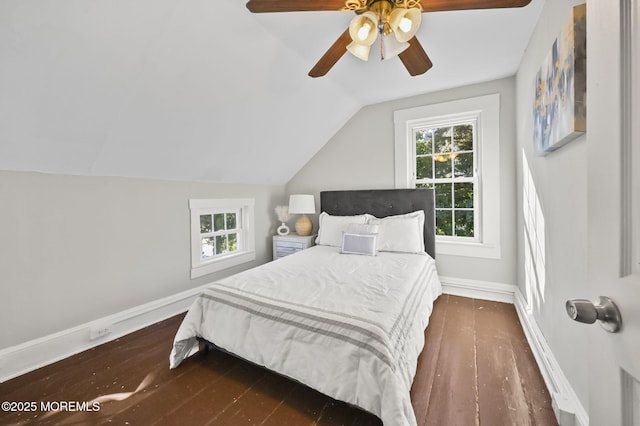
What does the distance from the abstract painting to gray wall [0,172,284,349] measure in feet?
10.4

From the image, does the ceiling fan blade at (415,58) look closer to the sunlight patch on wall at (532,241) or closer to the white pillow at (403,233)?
the sunlight patch on wall at (532,241)

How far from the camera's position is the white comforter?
4.33 feet

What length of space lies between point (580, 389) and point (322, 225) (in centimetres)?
273

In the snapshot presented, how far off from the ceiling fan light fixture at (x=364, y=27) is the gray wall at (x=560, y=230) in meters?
0.99

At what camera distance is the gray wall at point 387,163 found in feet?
9.73

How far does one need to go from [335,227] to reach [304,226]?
0.66 metres

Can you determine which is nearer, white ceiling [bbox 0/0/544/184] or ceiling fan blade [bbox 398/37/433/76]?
white ceiling [bbox 0/0/544/184]

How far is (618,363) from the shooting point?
1.78 feet

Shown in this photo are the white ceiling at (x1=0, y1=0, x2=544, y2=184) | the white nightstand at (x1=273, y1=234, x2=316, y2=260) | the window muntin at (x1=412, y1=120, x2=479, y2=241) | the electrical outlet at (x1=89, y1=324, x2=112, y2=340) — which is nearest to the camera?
the white ceiling at (x1=0, y1=0, x2=544, y2=184)

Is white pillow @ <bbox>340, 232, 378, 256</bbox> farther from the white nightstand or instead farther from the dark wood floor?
the dark wood floor

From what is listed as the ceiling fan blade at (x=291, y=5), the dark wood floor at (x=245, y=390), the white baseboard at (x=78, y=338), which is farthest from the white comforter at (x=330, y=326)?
the ceiling fan blade at (x=291, y=5)

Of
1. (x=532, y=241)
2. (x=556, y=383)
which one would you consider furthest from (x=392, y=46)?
(x=556, y=383)

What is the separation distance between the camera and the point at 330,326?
4.86 feet

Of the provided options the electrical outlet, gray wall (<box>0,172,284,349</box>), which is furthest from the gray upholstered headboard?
the electrical outlet
